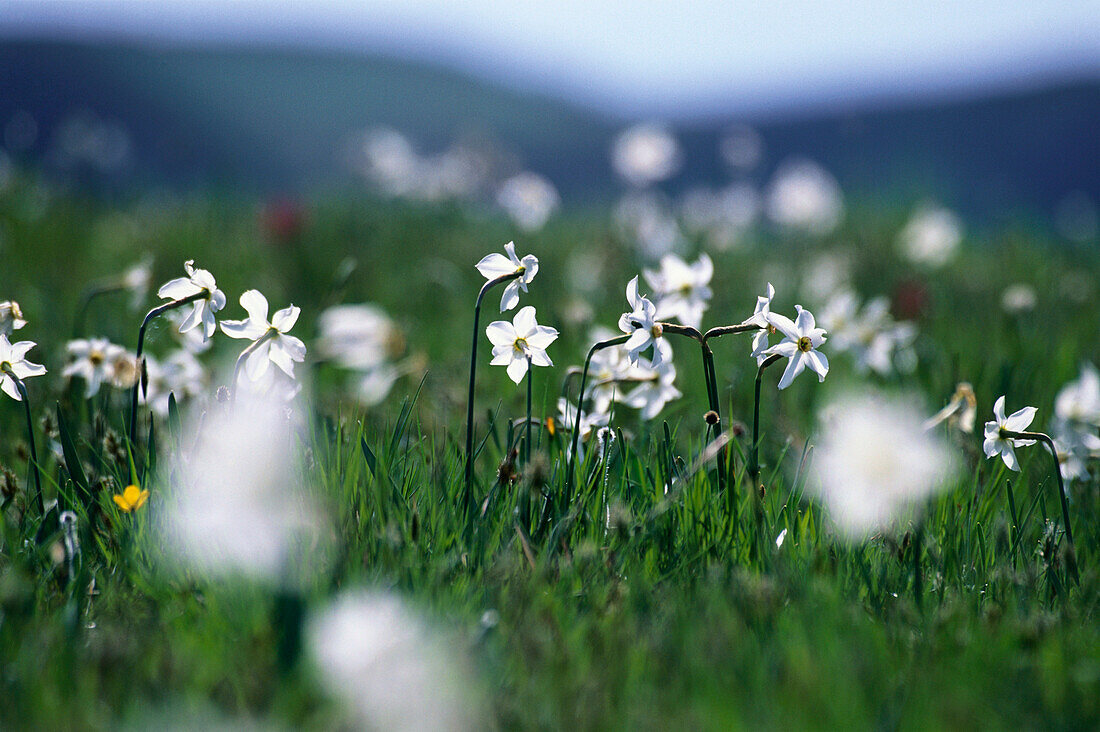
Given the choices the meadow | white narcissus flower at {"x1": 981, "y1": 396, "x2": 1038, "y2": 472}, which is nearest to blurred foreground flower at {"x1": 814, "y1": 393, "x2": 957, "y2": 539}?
the meadow

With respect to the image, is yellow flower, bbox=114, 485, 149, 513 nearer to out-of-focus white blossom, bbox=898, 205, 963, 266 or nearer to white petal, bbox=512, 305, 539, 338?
white petal, bbox=512, 305, 539, 338

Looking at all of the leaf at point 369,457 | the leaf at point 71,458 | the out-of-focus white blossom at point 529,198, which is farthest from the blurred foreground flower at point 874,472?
the out-of-focus white blossom at point 529,198

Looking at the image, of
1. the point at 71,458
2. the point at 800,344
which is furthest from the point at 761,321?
the point at 71,458

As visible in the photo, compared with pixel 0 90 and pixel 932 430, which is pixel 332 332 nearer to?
pixel 932 430

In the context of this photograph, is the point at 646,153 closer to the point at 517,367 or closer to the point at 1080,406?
the point at 1080,406

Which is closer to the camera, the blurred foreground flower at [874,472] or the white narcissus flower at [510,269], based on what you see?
the blurred foreground flower at [874,472]

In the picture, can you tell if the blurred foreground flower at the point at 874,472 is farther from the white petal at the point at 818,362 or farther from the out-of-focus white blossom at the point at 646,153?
→ the out-of-focus white blossom at the point at 646,153
